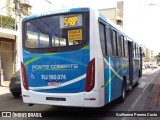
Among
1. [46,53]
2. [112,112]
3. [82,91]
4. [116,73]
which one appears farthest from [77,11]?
[112,112]

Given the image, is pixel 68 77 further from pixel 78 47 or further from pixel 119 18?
pixel 119 18

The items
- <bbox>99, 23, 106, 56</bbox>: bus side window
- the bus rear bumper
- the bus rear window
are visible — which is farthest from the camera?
<bbox>99, 23, 106, 56</bbox>: bus side window

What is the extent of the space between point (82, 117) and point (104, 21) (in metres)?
2.90

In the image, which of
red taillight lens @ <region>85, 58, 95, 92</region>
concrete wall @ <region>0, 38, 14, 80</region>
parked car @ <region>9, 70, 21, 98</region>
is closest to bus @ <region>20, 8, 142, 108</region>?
red taillight lens @ <region>85, 58, 95, 92</region>

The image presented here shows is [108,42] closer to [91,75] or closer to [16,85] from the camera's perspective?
[91,75]

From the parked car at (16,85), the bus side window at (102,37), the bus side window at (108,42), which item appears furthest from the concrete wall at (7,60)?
the bus side window at (102,37)

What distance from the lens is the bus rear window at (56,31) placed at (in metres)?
7.05

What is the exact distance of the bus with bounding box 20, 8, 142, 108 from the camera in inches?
272

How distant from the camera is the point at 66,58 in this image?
23.2 ft

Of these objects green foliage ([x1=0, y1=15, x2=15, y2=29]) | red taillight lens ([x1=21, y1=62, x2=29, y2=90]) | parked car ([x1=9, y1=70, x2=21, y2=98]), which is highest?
green foliage ([x1=0, y1=15, x2=15, y2=29])

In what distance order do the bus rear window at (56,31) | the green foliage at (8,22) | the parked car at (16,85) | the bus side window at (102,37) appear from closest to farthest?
the bus rear window at (56,31) < the bus side window at (102,37) < the parked car at (16,85) < the green foliage at (8,22)

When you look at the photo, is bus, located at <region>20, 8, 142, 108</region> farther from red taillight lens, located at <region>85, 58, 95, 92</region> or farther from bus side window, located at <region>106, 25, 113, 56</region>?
bus side window, located at <region>106, 25, 113, 56</region>

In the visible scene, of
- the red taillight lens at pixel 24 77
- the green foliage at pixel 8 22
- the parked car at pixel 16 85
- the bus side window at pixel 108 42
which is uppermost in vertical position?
the green foliage at pixel 8 22

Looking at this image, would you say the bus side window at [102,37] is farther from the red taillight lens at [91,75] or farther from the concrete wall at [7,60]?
the concrete wall at [7,60]
